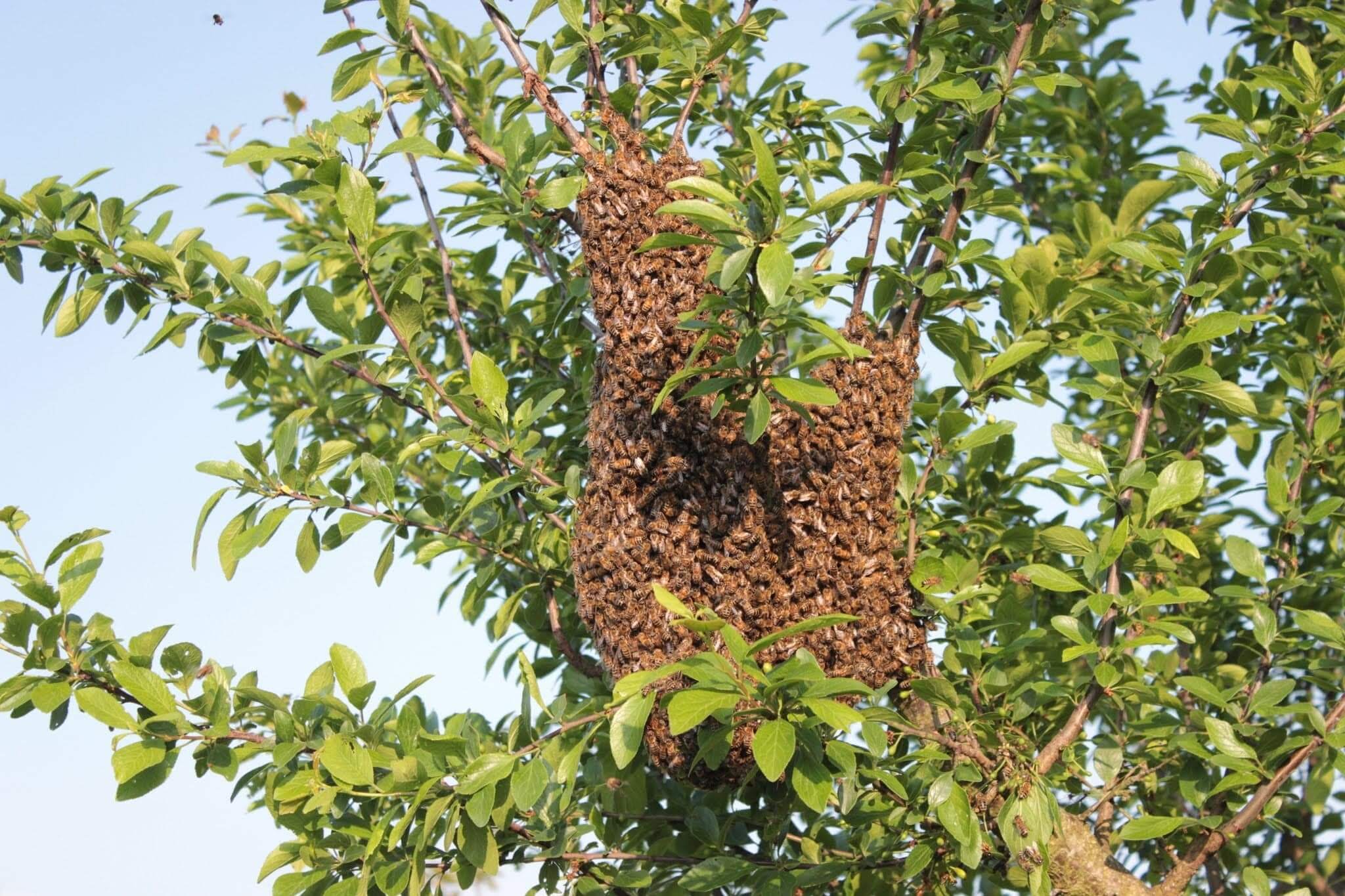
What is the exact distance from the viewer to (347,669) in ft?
8.73

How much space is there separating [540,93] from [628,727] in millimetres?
1498

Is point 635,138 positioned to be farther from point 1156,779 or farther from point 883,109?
point 1156,779

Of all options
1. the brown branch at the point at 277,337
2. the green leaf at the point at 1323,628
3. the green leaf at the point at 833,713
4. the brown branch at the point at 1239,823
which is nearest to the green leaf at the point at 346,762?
the brown branch at the point at 277,337

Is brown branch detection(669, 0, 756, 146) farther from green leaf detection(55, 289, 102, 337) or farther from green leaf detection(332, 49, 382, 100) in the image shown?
green leaf detection(55, 289, 102, 337)

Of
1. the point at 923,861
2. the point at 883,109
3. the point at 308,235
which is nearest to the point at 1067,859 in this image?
the point at 923,861

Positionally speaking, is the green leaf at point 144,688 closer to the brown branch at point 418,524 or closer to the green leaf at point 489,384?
the brown branch at point 418,524

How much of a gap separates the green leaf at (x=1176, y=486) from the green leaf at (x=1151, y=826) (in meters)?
0.67

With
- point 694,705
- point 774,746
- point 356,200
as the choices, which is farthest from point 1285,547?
point 356,200

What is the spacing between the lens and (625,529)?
2514mm

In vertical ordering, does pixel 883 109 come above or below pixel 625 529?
above

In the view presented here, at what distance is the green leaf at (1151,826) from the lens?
273 cm

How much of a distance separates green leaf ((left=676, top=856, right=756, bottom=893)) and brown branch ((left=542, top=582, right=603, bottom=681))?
59cm

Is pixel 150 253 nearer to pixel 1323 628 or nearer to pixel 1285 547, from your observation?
pixel 1323 628

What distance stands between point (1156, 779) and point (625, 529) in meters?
1.84
